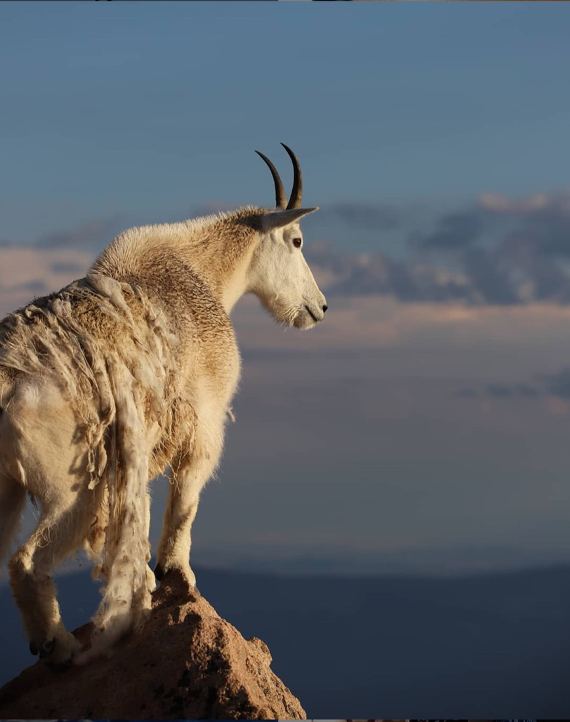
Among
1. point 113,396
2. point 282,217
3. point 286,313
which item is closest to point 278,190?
point 282,217

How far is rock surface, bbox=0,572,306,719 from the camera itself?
285 inches

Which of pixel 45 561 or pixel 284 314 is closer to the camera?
pixel 45 561

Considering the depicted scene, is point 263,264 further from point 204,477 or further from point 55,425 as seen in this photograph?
point 55,425

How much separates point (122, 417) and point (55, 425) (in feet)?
1.83

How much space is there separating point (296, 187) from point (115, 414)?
338 centimetres

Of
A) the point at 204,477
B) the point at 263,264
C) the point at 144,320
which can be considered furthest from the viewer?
the point at 263,264

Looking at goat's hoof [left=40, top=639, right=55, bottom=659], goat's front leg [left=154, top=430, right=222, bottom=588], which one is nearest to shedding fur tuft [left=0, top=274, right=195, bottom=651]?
goat's hoof [left=40, top=639, right=55, bottom=659]

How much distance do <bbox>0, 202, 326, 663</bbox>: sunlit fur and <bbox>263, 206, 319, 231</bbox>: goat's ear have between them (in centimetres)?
71

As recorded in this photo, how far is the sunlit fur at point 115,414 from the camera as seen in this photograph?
24.3ft

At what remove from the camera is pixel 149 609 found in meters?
7.80

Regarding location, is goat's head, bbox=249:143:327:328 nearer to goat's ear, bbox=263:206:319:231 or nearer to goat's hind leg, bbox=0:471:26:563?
goat's ear, bbox=263:206:319:231

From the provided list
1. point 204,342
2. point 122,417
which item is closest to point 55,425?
point 122,417

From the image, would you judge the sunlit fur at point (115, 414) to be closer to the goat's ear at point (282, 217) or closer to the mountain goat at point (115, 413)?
the mountain goat at point (115, 413)

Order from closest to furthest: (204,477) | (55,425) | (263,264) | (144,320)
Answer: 1. (55,425)
2. (144,320)
3. (204,477)
4. (263,264)
